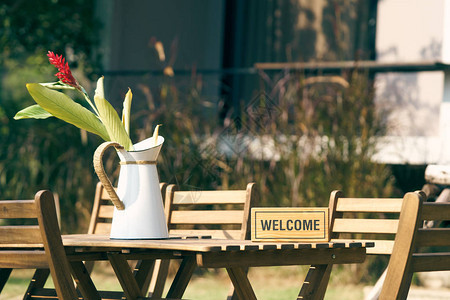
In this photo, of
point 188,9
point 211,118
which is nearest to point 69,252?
point 211,118

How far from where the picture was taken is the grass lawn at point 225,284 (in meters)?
5.84

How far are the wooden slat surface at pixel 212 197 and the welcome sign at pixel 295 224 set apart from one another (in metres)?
0.80

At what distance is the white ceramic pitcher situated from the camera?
2.89 metres

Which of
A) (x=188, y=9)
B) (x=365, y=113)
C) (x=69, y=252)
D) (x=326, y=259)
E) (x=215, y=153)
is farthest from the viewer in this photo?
(x=188, y=9)

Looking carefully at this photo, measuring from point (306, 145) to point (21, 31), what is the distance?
3.69m

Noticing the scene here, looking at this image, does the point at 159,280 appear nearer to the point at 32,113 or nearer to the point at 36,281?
the point at 36,281

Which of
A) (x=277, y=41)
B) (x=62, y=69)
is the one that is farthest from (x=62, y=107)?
(x=277, y=41)

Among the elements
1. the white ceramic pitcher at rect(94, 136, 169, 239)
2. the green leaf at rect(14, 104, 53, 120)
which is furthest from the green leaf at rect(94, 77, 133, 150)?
the green leaf at rect(14, 104, 53, 120)

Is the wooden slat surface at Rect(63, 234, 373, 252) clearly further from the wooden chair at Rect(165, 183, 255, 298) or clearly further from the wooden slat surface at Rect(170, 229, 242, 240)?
the wooden slat surface at Rect(170, 229, 242, 240)

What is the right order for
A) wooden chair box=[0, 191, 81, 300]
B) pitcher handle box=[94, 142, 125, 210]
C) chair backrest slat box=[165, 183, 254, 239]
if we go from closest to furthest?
wooden chair box=[0, 191, 81, 300] → pitcher handle box=[94, 142, 125, 210] → chair backrest slat box=[165, 183, 254, 239]

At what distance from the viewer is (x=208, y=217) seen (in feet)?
12.0

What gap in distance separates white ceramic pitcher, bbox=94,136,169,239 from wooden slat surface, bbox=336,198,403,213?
2.53ft

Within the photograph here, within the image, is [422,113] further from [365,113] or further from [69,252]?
[69,252]

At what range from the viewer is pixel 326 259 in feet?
8.75
